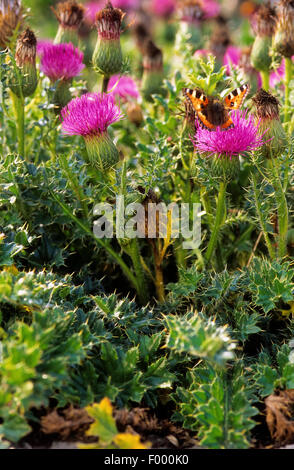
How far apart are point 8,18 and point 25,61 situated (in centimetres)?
24

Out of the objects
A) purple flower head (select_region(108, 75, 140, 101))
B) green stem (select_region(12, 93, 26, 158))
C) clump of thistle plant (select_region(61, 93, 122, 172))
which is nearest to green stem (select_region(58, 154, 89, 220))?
clump of thistle plant (select_region(61, 93, 122, 172))

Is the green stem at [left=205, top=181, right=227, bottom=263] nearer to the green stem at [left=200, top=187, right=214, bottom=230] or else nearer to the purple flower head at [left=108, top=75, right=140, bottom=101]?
the green stem at [left=200, top=187, right=214, bottom=230]

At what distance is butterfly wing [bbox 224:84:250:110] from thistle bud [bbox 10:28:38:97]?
1.10m

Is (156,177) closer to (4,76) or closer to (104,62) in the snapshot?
(104,62)

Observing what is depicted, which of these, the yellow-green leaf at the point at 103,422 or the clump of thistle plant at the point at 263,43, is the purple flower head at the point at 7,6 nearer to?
the clump of thistle plant at the point at 263,43

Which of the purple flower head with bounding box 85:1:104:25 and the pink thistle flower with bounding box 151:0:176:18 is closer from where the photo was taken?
the purple flower head with bounding box 85:1:104:25

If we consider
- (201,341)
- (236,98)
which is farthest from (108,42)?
(201,341)

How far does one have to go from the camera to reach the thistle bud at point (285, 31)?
10.5 ft

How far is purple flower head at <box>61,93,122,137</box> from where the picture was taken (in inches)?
105

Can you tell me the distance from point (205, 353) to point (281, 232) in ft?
3.61

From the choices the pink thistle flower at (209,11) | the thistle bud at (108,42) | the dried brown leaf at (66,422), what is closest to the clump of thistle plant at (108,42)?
the thistle bud at (108,42)

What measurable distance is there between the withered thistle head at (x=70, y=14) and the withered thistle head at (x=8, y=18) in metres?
0.76

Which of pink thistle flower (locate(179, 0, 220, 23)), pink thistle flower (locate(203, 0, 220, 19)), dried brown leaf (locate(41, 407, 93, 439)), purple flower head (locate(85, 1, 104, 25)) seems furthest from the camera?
pink thistle flower (locate(203, 0, 220, 19))

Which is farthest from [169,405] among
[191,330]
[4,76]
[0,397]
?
[4,76]
